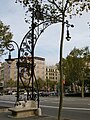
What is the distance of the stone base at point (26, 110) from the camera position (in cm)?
1758

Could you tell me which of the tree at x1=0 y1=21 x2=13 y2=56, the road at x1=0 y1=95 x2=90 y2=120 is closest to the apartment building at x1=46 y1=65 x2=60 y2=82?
the road at x1=0 y1=95 x2=90 y2=120

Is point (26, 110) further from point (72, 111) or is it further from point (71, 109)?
point (71, 109)

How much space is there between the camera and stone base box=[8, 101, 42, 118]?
692 inches

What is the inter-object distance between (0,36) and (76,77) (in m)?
40.7

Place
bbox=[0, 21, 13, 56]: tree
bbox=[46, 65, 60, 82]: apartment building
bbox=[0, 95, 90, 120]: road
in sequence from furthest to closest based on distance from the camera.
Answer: bbox=[46, 65, 60, 82]: apartment building, bbox=[0, 21, 13, 56]: tree, bbox=[0, 95, 90, 120]: road

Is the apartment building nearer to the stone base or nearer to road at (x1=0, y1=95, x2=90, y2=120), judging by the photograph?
road at (x1=0, y1=95, x2=90, y2=120)

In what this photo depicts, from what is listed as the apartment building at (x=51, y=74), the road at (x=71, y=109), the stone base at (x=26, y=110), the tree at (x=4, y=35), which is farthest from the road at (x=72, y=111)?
the apartment building at (x=51, y=74)

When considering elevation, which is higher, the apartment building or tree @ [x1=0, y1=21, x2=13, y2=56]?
the apartment building

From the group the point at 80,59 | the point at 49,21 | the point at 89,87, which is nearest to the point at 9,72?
the point at 89,87

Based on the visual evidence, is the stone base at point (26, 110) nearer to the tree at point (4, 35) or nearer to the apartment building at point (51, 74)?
the tree at point (4, 35)

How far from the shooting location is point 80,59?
61.2 meters

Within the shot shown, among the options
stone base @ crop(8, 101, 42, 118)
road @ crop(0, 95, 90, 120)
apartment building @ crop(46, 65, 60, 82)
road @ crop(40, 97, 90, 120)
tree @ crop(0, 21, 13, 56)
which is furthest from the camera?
apartment building @ crop(46, 65, 60, 82)

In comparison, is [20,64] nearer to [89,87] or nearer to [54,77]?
[89,87]

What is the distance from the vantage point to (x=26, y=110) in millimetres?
17797
